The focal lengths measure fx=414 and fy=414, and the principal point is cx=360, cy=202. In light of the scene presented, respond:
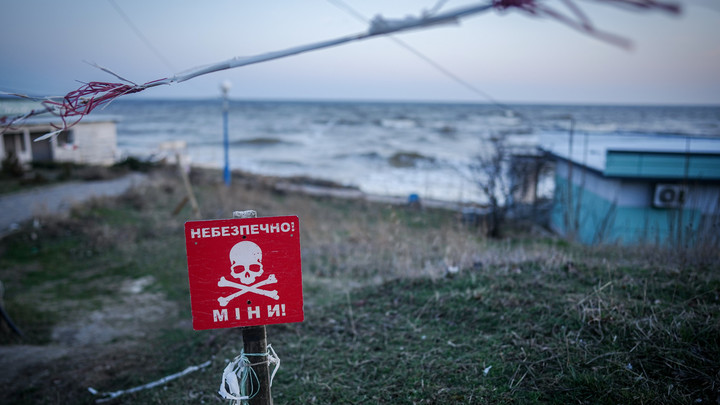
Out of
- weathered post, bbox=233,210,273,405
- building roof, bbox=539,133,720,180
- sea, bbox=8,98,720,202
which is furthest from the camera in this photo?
sea, bbox=8,98,720,202

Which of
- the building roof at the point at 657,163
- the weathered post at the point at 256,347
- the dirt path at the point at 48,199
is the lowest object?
the dirt path at the point at 48,199

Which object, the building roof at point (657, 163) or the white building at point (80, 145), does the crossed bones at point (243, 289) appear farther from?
the white building at point (80, 145)

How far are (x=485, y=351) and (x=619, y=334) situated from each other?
99cm

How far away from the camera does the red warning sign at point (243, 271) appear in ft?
6.38

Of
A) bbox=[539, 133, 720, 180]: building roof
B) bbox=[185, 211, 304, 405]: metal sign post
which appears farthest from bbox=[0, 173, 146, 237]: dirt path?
bbox=[539, 133, 720, 180]: building roof

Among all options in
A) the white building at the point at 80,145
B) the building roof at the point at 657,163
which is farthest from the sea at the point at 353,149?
the building roof at the point at 657,163

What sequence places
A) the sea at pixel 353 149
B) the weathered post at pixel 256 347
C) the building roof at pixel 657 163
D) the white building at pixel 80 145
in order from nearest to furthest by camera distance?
the weathered post at pixel 256 347
the building roof at pixel 657 163
the white building at pixel 80 145
the sea at pixel 353 149

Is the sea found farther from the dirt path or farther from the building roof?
the dirt path

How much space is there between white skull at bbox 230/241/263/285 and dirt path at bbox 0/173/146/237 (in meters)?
10.2

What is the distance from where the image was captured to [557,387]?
2701 millimetres

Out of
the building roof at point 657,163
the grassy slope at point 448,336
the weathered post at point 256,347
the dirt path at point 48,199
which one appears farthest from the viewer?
the dirt path at point 48,199

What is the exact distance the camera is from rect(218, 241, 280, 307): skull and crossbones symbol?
196 cm

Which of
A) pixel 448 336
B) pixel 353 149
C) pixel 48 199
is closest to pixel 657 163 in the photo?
pixel 448 336

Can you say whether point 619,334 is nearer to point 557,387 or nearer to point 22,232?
point 557,387
